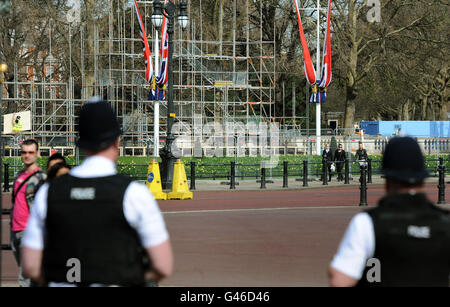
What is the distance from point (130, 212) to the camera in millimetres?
3902

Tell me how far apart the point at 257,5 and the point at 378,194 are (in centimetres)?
2643

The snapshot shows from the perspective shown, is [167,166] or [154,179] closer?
[154,179]

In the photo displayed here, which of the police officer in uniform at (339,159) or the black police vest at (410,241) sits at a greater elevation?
the black police vest at (410,241)

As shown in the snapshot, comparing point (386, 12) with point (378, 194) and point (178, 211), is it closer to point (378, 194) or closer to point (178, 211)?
point (378, 194)

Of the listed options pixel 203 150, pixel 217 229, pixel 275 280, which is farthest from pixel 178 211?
pixel 203 150

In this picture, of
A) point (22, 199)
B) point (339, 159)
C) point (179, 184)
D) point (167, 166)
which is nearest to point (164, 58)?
point (339, 159)

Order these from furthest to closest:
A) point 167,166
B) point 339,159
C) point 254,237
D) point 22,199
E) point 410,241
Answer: point 339,159, point 167,166, point 254,237, point 22,199, point 410,241

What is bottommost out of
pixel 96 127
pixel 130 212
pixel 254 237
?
pixel 254 237

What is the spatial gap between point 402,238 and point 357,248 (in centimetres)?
21

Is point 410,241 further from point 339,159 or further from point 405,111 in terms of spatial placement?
point 405,111

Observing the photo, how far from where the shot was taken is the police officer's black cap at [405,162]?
380cm

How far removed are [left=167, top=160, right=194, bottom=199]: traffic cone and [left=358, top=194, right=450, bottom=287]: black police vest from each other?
65.0 ft

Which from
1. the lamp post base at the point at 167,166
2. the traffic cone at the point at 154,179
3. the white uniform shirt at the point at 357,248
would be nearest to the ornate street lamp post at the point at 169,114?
the lamp post base at the point at 167,166

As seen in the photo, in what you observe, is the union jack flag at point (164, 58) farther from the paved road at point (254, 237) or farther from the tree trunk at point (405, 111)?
the tree trunk at point (405, 111)
